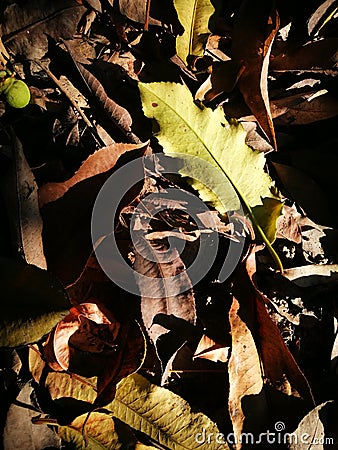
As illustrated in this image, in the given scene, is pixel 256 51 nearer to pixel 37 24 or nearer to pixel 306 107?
pixel 306 107

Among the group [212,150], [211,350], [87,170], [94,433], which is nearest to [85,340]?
[94,433]

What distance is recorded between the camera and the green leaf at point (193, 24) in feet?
4.75

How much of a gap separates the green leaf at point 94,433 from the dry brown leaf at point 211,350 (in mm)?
279

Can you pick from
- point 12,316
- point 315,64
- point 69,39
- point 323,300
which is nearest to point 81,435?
point 12,316

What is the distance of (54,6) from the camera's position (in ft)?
4.71

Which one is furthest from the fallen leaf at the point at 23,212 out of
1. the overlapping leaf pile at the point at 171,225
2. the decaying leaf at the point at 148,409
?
the decaying leaf at the point at 148,409

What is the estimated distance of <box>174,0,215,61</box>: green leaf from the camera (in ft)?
4.75

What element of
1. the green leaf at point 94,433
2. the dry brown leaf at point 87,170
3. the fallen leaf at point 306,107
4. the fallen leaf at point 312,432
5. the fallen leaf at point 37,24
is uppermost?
the fallen leaf at point 37,24

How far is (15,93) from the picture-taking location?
53.9 inches

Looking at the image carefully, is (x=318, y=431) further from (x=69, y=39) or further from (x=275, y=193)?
(x=69, y=39)

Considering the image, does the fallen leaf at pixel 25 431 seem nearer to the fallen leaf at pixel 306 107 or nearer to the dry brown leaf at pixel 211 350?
the dry brown leaf at pixel 211 350

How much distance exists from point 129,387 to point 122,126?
0.68m

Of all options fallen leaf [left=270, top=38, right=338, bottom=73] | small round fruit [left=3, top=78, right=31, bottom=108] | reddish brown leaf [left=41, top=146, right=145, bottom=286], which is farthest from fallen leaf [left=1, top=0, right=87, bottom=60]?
fallen leaf [left=270, top=38, right=338, bottom=73]

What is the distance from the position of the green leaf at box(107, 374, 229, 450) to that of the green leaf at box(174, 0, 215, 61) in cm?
89
